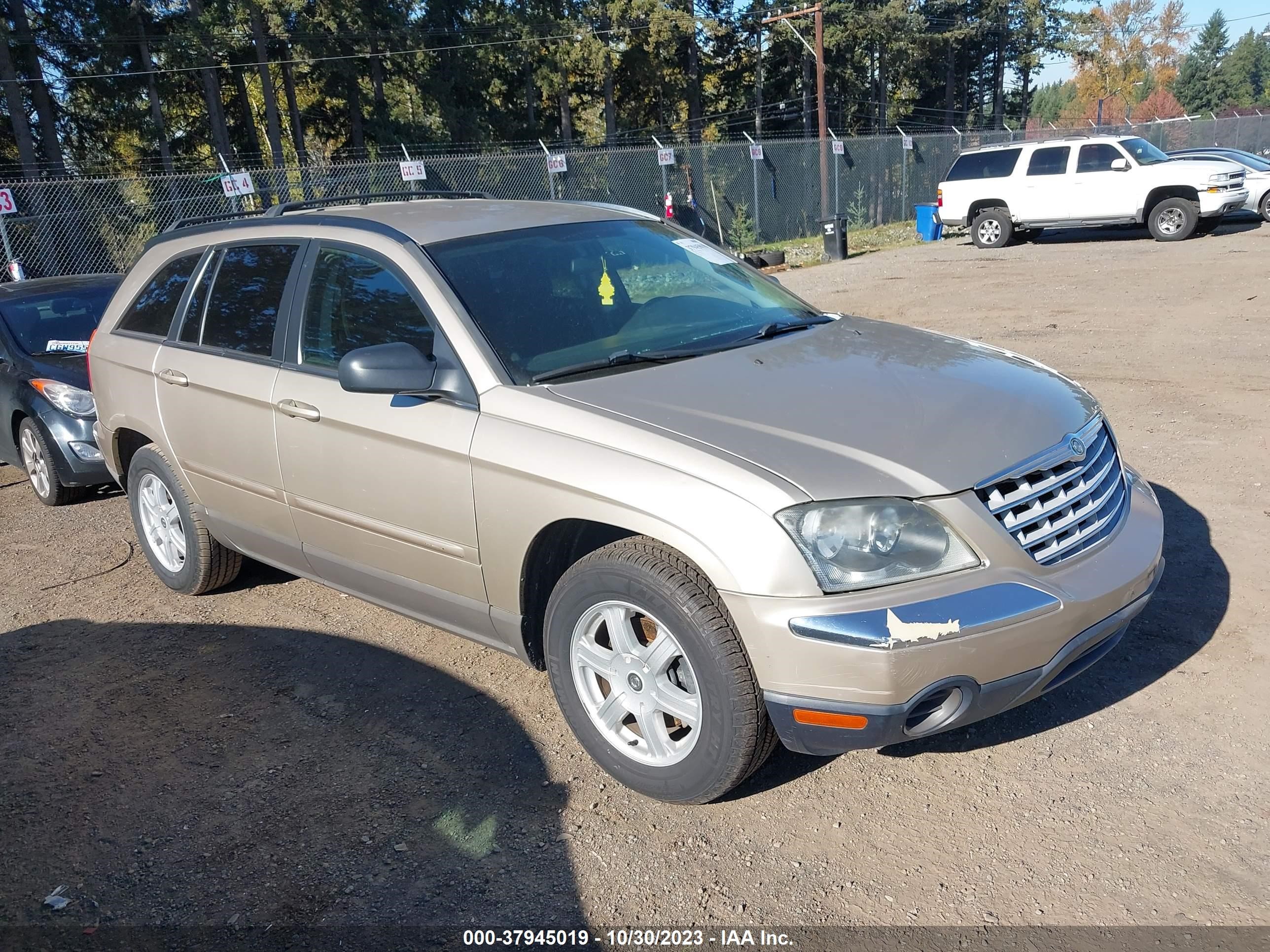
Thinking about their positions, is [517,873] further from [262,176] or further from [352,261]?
[262,176]

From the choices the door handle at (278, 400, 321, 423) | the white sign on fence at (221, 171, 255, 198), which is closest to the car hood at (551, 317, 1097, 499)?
the door handle at (278, 400, 321, 423)

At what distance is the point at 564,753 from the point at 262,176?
21462 millimetres

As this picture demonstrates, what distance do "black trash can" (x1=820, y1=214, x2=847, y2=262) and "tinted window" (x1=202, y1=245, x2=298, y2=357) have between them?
1821 centimetres

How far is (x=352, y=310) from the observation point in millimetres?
3979

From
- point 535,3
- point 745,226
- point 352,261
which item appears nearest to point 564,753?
point 352,261

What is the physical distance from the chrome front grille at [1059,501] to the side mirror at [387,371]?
1.82 m

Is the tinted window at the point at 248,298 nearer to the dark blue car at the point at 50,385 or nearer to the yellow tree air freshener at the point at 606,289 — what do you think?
the yellow tree air freshener at the point at 606,289

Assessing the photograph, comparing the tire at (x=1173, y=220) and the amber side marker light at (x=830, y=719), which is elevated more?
the amber side marker light at (x=830, y=719)

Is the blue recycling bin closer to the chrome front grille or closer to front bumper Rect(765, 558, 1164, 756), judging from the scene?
the chrome front grille

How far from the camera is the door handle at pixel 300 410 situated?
3906mm

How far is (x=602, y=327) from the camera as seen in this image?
3.77 metres

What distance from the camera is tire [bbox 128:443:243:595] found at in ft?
16.2

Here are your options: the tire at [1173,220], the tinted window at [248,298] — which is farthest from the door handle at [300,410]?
the tire at [1173,220]

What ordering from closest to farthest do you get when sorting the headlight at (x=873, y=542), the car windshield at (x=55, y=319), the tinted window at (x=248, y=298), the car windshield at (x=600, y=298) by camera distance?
the headlight at (x=873, y=542) < the car windshield at (x=600, y=298) < the tinted window at (x=248, y=298) < the car windshield at (x=55, y=319)
